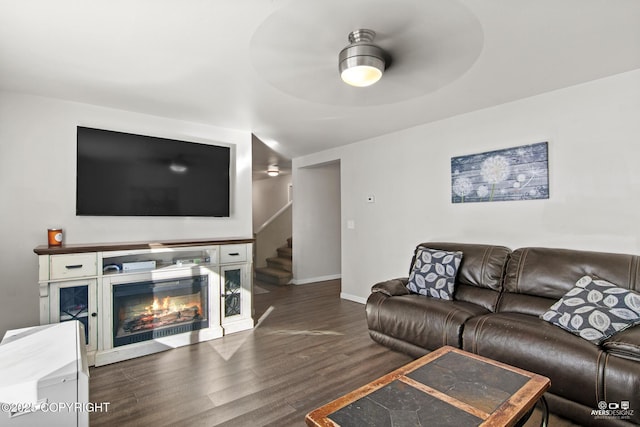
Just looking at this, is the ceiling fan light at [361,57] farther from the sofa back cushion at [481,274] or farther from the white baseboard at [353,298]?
the white baseboard at [353,298]

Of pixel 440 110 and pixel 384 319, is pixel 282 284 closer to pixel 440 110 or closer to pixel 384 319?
pixel 384 319

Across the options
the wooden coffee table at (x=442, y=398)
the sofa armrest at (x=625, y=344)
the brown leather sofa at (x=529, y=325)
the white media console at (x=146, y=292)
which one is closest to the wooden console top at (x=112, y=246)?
the white media console at (x=146, y=292)

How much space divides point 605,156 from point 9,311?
4.93 m

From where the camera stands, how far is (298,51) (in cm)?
195

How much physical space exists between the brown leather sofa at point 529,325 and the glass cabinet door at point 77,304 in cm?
233

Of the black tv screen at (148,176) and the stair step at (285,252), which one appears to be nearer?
the black tv screen at (148,176)

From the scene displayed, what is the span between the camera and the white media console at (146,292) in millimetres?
2520

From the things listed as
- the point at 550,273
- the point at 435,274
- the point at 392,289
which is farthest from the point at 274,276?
the point at 550,273

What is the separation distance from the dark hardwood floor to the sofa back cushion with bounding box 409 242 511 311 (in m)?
0.80

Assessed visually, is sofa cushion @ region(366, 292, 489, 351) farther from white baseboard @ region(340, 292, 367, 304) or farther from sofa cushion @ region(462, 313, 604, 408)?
white baseboard @ region(340, 292, 367, 304)

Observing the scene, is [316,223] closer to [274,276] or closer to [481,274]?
[274,276]

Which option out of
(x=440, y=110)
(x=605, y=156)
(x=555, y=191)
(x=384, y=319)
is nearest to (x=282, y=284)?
(x=384, y=319)

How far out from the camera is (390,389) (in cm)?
139

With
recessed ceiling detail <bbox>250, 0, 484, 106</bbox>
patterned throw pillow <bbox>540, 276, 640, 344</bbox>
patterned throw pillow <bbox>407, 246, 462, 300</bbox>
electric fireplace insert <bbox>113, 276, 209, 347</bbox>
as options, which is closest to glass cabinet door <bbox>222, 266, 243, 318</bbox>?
electric fireplace insert <bbox>113, 276, 209, 347</bbox>
